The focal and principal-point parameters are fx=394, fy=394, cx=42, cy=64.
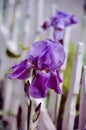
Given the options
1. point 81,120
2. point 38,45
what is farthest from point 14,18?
point 38,45

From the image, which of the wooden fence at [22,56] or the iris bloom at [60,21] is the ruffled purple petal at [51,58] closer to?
the wooden fence at [22,56]

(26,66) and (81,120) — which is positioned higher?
(26,66)

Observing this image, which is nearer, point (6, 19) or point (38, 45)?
point (38, 45)

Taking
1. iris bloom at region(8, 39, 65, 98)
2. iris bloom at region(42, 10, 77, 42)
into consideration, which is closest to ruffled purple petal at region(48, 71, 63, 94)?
iris bloom at region(8, 39, 65, 98)

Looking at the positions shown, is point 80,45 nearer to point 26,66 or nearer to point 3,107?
point 26,66

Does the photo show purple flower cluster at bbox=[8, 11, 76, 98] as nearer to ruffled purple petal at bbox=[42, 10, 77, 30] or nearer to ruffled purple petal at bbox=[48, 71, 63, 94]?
ruffled purple petal at bbox=[48, 71, 63, 94]

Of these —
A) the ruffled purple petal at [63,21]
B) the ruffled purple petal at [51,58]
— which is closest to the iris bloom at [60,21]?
the ruffled purple petal at [63,21]
